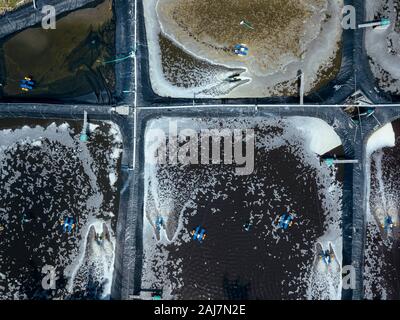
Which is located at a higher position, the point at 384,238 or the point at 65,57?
the point at 65,57

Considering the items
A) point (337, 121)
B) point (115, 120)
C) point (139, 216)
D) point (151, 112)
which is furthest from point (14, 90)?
point (337, 121)

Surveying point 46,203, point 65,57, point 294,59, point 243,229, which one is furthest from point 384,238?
point 65,57

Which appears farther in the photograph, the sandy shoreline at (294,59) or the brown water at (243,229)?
the sandy shoreline at (294,59)

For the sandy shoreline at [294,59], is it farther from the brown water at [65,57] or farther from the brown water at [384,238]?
the brown water at [384,238]

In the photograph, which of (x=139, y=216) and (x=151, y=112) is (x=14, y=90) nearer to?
(x=151, y=112)

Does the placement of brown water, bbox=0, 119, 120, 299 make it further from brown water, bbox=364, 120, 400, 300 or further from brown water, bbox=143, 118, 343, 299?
brown water, bbox=364, 120, 400, 300

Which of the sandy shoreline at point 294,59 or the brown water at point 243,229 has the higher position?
the sandy shoreline at point 294,59

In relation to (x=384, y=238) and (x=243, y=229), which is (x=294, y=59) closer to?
(x=243, y=229)

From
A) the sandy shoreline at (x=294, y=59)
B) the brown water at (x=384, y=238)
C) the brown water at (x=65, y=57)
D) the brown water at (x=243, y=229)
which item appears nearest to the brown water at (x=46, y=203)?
the brown water at (x=65, y=57)

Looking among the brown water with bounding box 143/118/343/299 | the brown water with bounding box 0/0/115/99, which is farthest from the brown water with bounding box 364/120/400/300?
the brown water with bounding box 0/0/115/99

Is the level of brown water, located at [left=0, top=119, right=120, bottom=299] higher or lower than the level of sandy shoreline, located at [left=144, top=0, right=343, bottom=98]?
lower

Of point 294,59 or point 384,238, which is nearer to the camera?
point 384,238
